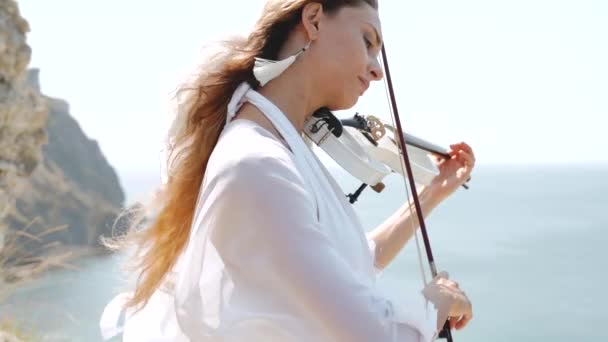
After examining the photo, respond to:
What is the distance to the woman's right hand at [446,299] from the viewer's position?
0.90 m

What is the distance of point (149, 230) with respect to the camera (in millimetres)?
1047

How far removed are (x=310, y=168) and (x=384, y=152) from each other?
0.67m

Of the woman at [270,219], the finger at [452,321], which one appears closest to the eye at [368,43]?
the woman at [270,219]

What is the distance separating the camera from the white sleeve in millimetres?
748

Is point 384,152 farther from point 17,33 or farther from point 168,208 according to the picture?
point 17,33

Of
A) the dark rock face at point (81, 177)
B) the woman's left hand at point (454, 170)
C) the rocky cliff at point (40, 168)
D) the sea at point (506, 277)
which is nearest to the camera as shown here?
the woman's left hand at point (454, 170)

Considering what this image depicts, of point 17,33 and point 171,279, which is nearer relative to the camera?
point 171,279

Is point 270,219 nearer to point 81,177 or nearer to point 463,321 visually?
point 463,321

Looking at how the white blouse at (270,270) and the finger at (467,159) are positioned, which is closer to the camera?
the white blouse at (270,270)

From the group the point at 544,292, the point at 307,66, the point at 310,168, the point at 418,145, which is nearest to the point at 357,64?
the point at 307,66

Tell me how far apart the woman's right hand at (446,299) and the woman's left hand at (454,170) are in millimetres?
521

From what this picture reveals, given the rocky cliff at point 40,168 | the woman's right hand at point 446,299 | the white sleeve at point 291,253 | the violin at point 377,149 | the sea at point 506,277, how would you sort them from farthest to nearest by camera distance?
1. the rocky cliff at point 40,168
2. the sea at point 506,277
3. the violin at point 377,149
4. the woman's right hand at point 446,299
5. the white sleeve at point 291,253

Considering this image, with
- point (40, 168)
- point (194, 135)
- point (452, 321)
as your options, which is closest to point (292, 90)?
point (194, 135)

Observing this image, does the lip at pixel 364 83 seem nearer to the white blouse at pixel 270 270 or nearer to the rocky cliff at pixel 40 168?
the white blouse at pixel 270 270
